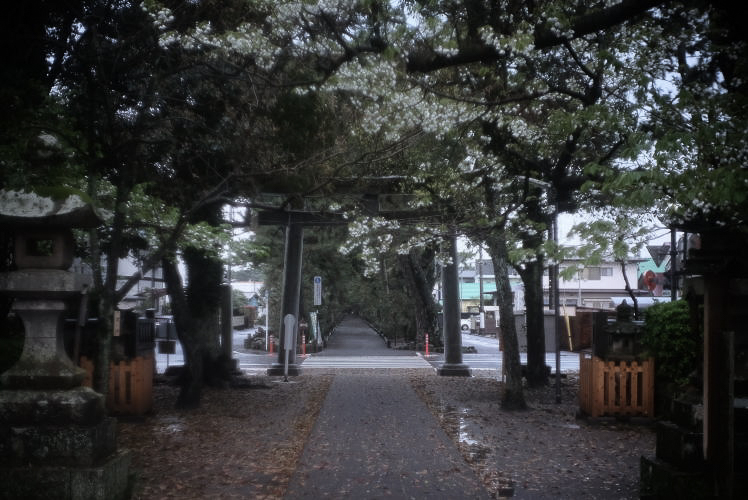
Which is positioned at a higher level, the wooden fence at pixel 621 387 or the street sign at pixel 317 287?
the street sign at pixel 317 287

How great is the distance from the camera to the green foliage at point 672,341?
11.3 metres

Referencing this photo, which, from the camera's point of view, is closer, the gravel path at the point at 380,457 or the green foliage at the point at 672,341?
the gravel path at the point at 380,457

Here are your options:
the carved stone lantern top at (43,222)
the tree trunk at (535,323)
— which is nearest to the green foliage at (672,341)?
the tree trunk at (535,323)

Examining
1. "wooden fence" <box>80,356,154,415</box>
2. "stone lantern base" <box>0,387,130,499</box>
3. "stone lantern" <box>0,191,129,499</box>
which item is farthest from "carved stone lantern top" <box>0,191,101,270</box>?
"wooden fence" <box>80,356,154,415</box>

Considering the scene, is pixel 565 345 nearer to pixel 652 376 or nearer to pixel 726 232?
pixel 652 376

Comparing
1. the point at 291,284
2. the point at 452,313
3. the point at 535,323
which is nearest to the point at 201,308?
the point at 291,284

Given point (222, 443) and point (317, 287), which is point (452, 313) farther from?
point (222, 443)

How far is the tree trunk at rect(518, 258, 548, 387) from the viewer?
16.5 meters

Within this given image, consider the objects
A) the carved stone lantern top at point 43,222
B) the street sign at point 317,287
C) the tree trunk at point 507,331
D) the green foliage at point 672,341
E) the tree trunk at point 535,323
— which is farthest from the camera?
the street sign at point 317,287

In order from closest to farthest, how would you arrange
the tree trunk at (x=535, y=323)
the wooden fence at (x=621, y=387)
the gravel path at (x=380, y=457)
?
1. the gravel path at (x=380, y=457)
2. the wooden fence at (x=621, y=387)
3. the tree trunk at (x=535, y=323)

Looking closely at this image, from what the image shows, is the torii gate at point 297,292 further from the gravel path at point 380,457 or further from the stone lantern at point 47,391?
the stone lantern at point 47,391

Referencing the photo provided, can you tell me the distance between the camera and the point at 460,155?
1497 cm

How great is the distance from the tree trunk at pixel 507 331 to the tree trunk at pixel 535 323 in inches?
98.5

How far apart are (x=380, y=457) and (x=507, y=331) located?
18.3ft
